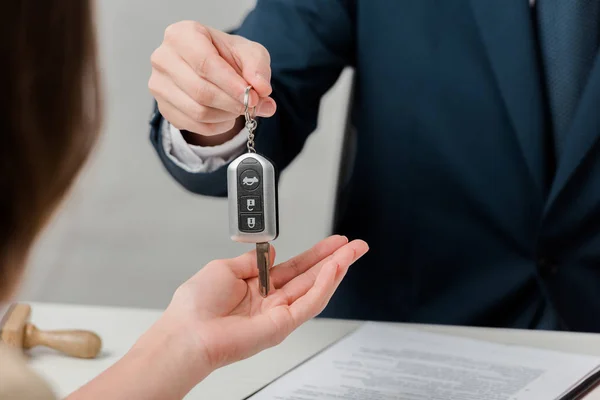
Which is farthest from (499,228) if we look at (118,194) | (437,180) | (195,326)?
(118,194)

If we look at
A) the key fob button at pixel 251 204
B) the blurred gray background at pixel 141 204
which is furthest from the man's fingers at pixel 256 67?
the blurred gray background at pixel 141 204

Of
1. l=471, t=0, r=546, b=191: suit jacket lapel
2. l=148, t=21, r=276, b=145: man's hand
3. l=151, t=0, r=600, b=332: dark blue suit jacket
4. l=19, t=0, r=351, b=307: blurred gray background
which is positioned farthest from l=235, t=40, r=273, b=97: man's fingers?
l=19, t=0, r=351, b=307: blurred gray background

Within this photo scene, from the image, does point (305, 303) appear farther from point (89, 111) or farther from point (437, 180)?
point (437, 180)

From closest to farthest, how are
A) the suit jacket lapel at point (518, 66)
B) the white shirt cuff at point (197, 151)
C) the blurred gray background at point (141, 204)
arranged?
the white shirt cuff at point (197, 151) < the suit jacket lapel at point (518, 66) < the blurred gray background at point (141, 204)

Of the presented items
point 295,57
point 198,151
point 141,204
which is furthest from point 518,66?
point 141,204

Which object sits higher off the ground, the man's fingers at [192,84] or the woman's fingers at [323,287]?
the man's fingers at [192,84]

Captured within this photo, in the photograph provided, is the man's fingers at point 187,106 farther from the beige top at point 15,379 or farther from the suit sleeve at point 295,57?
the beige top at point 15,379

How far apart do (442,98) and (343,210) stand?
257mm

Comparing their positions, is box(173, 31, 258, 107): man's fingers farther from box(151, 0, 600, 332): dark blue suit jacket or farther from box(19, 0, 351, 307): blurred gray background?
box(19, 0, 351, 307): blurred gray background

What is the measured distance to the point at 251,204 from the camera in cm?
75

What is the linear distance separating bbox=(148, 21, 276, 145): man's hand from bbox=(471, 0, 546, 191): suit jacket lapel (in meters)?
0.48

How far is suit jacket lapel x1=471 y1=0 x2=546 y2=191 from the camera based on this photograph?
3.67 feet

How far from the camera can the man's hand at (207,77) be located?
0.75 meters

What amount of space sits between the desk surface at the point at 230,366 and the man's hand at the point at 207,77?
0.28 m
